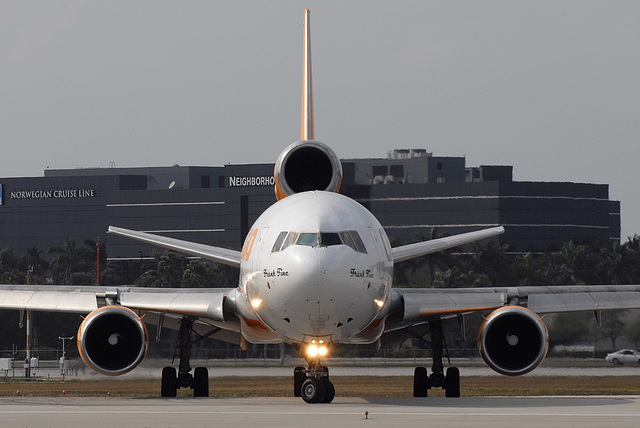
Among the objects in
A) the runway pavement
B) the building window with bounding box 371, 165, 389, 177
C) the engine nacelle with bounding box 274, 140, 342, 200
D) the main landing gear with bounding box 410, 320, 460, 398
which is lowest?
the runway pavement

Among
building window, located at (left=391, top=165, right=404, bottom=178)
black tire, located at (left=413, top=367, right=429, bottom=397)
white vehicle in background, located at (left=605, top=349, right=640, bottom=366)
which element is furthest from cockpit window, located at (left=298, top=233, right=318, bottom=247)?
building window, located at (left=391, top=165, right=404, bottom=178)

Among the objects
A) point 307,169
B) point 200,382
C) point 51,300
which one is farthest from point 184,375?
point 307,169

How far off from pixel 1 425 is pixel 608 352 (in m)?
32.9

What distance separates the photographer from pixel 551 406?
2530cm

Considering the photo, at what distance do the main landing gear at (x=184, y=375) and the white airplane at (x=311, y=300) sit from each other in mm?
29

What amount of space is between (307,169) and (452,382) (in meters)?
5.75

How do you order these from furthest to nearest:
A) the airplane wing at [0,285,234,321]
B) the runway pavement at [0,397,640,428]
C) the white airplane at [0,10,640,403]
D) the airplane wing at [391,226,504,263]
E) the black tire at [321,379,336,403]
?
the airplane wing at [391,226,504,263], the airplane wing at [0,285,234,321], the black tire at [321,379,336,403], the white airplane at [0,10,640,403], the runway pavement at [0,397,640,428]

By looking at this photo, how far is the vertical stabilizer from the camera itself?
110 feet

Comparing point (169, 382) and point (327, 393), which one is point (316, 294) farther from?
point (169, 382)

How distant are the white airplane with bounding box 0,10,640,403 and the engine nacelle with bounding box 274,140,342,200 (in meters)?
0.02

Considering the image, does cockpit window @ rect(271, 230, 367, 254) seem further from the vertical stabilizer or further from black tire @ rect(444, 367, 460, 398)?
the vertical stabilizer

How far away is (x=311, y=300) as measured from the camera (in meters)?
24.3

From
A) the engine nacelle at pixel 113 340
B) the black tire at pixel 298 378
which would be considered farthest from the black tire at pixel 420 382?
the engine nacelle at pixel 113 340

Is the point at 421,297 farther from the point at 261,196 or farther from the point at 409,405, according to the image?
the point at 261,196
